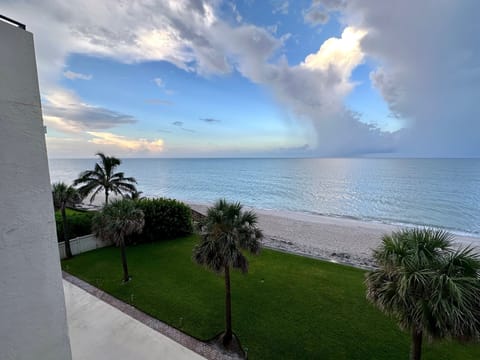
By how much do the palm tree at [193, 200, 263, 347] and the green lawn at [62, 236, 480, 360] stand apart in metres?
1.61

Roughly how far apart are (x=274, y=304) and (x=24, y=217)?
31.6ft

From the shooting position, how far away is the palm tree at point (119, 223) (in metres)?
11.4

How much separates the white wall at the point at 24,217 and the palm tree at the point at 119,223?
9.00 meters

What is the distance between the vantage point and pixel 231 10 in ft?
57.7

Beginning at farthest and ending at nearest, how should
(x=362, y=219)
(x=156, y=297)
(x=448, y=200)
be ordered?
(x=448, y=200) → (x=362, y=219) → (x=156, y=297)

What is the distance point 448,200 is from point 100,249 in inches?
1942

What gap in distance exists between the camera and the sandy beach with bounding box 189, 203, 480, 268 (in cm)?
1694

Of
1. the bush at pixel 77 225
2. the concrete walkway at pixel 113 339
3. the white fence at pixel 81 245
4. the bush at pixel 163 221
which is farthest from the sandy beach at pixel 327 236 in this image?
the bush at pixel 77 225

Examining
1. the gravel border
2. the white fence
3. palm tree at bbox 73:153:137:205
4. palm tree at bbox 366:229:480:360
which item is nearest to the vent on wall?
palm tree at bbox 366:229:480:360

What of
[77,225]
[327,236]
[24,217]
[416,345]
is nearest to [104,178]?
[77,225]

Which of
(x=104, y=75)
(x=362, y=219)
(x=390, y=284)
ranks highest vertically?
(x=104, y=75)

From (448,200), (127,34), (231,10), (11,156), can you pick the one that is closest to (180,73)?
(231,10)

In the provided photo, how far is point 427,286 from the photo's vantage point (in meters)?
4.62

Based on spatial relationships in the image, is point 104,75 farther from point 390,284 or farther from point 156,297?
point 390,284
